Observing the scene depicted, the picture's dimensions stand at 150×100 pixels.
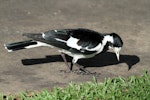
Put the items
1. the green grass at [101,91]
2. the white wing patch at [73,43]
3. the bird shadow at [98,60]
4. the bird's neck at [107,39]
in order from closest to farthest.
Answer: the green grass at [101,91], the white wing patch at [73,43], the bird's neck at [107,39], the bird shadow at [98,60]

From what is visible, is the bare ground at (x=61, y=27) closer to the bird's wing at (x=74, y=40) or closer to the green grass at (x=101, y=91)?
the green grass at (x=101, y=91)

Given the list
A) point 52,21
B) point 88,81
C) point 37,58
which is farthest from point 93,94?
point 52,21

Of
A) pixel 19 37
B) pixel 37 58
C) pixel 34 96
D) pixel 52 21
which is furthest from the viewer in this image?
pixel 52 21

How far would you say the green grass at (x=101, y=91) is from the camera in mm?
6801

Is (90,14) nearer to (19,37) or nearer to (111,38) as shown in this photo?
(19,37)

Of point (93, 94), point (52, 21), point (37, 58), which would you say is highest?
point (52, 21)

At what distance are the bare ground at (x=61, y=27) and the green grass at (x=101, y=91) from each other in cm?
25

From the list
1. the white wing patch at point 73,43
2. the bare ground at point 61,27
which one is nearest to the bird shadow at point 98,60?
the bare ground at point 61,27

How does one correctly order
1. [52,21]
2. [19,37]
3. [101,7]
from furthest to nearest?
[101,7] → [52,21] → [19,37]

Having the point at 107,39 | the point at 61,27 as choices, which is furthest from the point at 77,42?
the point at 61,27

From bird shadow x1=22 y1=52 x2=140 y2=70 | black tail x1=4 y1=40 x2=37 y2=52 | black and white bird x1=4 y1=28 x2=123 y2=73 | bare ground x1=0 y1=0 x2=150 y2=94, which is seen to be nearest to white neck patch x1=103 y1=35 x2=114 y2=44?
black and white bird x1=4 y1=28 x2=123 y2=73

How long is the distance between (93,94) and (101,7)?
4.08 m

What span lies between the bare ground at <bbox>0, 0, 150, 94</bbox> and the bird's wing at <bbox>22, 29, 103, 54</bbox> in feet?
1.52

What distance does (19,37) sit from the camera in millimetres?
8938
